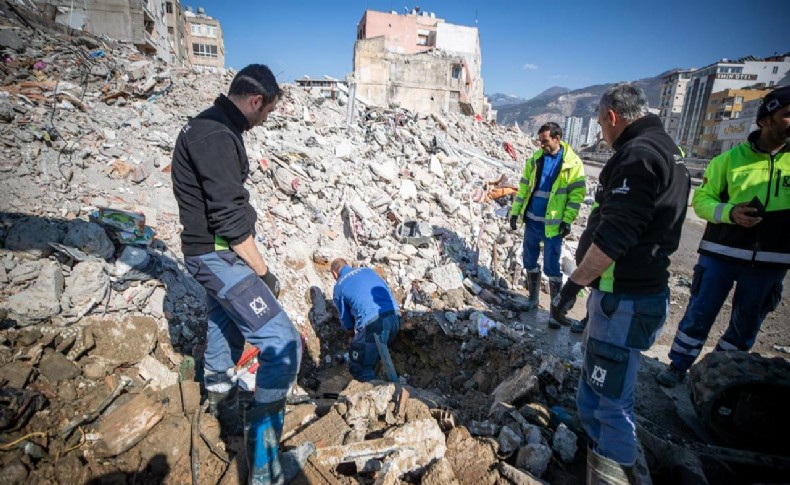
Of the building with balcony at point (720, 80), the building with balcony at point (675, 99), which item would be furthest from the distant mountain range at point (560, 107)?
the building with balcony at point (720, 80)

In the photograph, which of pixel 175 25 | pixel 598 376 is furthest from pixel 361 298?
pixel 175 25

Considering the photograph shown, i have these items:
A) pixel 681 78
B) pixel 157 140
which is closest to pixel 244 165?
pixel 157 140

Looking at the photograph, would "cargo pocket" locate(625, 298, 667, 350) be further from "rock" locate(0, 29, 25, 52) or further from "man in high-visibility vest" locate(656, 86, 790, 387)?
"rock" locate(0, 29, 25, 52)

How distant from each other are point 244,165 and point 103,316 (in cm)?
180

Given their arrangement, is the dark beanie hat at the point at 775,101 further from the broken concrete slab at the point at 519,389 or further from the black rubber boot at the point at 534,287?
the black rubber boot at the point at 534,287

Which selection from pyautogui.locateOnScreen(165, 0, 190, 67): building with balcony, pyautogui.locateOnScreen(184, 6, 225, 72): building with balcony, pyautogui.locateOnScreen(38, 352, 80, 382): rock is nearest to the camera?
pyautogui.locateOnScreen(38, 352, 80, 382): rock

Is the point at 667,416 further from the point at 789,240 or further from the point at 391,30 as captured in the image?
the point at 391,30

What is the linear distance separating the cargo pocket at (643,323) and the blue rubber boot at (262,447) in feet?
6.33

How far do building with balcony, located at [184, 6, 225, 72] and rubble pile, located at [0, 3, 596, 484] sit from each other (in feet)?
116

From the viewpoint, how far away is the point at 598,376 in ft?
5.87

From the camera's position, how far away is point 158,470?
6.60 ft

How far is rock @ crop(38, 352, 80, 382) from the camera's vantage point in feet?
7.06

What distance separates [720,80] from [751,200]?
206ft

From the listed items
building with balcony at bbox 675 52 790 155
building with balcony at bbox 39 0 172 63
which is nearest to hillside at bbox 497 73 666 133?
building with balcony at bbox 675 52 790 155
